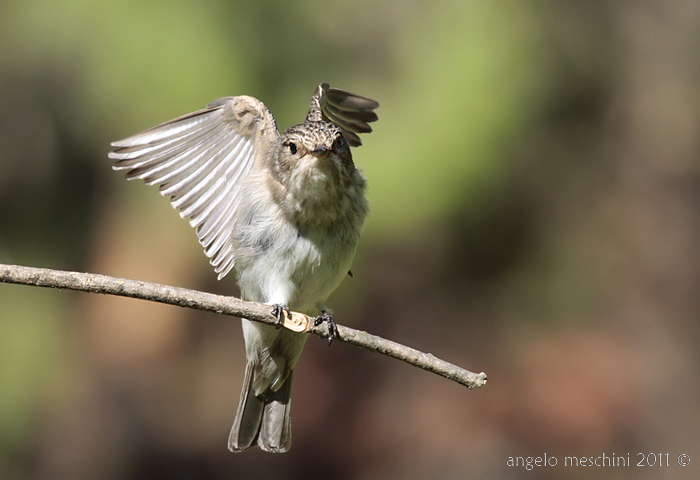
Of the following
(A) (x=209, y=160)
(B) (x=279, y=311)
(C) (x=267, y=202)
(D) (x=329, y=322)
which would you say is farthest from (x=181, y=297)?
(A) (x=209, y=160)

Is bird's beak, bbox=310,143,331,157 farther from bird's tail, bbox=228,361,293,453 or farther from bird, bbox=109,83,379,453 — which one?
bird's tail, bbox=228,361,293,453

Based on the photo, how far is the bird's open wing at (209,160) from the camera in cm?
407

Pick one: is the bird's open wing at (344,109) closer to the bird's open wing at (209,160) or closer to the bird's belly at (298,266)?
the bird's open wing at (209,160)

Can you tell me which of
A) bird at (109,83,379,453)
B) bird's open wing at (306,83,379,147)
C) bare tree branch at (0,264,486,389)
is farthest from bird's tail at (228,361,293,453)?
bare tree branch at (0,264,486,389)

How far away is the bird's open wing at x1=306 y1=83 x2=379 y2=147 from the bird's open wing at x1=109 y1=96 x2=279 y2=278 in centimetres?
32

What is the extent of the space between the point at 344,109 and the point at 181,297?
2072mm

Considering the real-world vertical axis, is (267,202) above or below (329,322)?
above

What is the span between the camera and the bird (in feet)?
12.5

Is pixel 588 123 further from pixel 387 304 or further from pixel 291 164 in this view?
pixel 291 164

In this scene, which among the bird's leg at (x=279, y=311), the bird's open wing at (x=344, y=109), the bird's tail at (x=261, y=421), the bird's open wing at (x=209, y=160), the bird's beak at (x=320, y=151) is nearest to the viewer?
the bird's leg at (x=279, y=311)

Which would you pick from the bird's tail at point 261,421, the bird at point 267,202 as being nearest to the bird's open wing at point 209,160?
the bird at point 267,202

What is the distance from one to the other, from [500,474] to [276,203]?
4846mm

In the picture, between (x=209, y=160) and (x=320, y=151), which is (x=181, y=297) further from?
(x=209, y=160)

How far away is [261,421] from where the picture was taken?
15.3 ft
